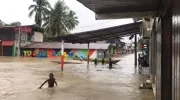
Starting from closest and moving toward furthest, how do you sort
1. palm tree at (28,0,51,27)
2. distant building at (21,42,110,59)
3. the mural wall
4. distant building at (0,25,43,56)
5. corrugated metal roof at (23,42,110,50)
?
1. corrugated metal roof at (23,42,110,50)
2. distant building at (21,42,110,59)
3. distant building at (0,25,43,56)
4. the mural wall
5. palm tree at (28,0,51,27)

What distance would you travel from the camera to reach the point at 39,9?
221ft

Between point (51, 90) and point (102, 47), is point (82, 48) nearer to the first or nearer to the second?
point (102, 47)

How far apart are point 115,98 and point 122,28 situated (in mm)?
16253

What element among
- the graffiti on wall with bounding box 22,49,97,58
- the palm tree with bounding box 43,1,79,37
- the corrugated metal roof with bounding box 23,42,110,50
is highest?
the palm tree with bounding box 43,1,79,37

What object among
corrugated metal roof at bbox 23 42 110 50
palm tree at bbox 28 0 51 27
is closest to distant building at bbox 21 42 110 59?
corrugated metal roof at bbox 23 42 110 50

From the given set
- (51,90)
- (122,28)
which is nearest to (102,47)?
(122,28)

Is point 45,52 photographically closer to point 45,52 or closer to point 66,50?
point 45,52

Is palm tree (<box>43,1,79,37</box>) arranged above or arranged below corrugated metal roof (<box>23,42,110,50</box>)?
above

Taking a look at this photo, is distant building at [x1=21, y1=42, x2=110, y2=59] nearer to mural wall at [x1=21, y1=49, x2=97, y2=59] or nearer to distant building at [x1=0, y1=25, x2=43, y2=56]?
mural wall at [x1=21, y1=49, x2=97, y2=59]

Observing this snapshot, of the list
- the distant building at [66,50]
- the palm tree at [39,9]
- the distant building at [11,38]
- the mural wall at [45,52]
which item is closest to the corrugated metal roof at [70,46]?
the distant building at [66,50]

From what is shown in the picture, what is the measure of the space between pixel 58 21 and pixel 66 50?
233 inches

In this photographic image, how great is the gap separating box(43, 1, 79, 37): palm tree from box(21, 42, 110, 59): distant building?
2833 millimetres

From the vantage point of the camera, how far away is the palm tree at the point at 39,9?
67250 millimetres

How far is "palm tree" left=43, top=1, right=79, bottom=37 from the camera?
6106cm
